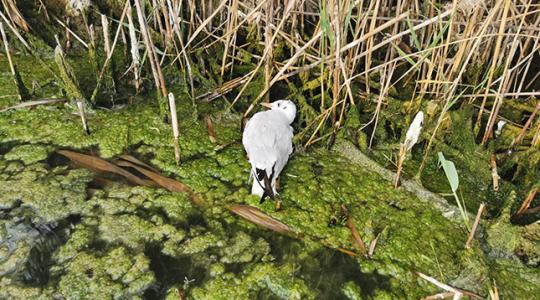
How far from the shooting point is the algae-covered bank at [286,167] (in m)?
1.65

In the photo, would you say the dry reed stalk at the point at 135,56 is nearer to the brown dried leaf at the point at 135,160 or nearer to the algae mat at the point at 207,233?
the algae mat at the point at 207,233

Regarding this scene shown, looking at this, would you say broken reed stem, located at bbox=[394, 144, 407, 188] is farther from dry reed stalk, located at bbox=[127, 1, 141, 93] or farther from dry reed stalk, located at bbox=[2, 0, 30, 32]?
dry reed stalk, located at bbox=[2, 0, 30, 32]

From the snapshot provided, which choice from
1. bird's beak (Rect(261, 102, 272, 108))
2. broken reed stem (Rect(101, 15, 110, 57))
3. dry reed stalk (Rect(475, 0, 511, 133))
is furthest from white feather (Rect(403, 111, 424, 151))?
broken reed stem (Rect(101, 15, 110, 57))

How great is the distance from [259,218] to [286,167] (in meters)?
0.34

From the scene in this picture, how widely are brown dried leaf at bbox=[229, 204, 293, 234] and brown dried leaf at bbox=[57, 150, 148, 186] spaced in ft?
1.40

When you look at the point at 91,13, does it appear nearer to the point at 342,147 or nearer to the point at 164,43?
the point at 164,43

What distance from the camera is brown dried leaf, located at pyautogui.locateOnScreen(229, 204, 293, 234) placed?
1.81m

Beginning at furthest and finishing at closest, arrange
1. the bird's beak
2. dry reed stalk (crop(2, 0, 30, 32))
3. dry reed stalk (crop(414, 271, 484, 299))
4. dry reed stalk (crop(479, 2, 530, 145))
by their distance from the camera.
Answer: dry reed stalk (crop(2, 0, 30, 32)) → the bird's beak → dry reed stalk (crop(479, 2, 530, 145)) → dry reed stalk (crop(414, 271, 484, 299))

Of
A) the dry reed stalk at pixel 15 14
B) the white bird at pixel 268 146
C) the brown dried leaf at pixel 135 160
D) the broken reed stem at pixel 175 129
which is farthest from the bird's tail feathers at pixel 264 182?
the dry reed stalk at pixel 15 14

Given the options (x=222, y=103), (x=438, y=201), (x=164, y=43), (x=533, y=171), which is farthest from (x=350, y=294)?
(x=164, y=43)

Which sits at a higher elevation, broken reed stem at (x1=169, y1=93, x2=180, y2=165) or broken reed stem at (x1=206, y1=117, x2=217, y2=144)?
broken reed stem at (x1=169, y1=93, x2=180, y2=165)

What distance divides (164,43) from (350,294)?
1.52m

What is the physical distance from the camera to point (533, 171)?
195cm

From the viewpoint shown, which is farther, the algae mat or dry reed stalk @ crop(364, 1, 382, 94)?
dry reed stalk @ crop(364, 1, 382, 94)
